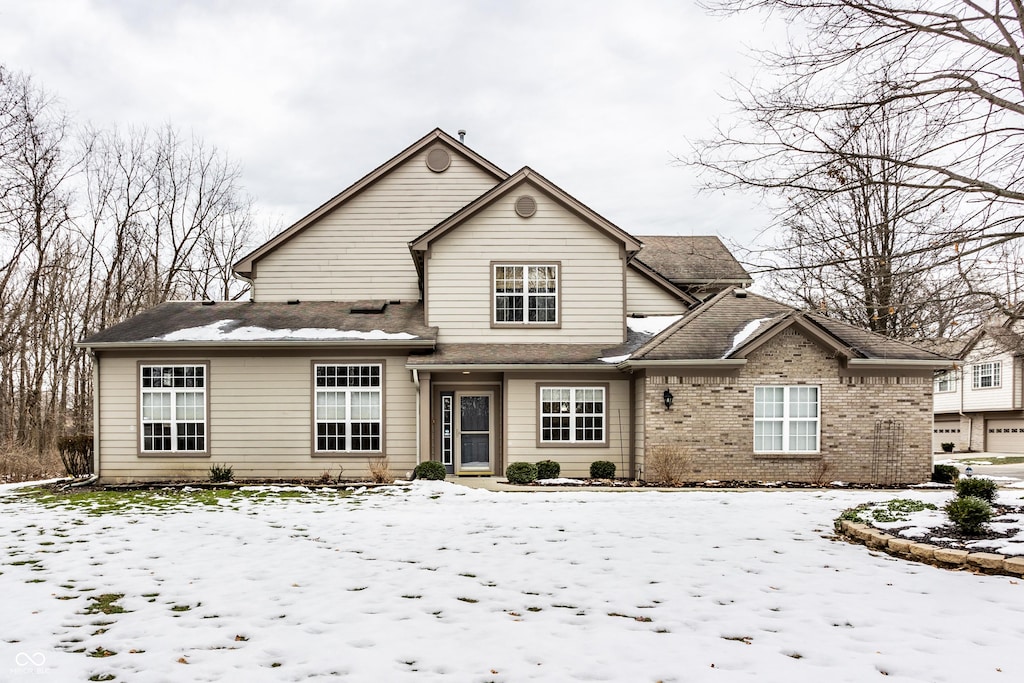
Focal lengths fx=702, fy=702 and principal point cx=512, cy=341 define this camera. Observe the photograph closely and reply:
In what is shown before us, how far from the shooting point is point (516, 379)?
1620 cm

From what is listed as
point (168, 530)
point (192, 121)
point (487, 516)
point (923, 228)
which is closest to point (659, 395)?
point (487, 516)

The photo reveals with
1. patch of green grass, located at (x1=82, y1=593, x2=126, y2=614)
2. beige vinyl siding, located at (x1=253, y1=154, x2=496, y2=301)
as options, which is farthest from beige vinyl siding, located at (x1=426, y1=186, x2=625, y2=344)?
patch of green grass, located at (x1=82, y1=593, x2=126, y2=614)

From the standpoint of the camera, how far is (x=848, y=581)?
6.87 meters

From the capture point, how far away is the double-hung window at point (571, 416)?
1630 cm

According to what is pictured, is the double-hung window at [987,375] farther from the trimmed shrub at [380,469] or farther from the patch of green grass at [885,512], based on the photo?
the trimmed shrub at [380,469]

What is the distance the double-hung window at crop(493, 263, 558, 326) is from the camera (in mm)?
16812

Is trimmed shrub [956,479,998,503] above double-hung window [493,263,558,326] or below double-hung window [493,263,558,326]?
below

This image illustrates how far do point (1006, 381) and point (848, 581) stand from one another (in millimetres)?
31191

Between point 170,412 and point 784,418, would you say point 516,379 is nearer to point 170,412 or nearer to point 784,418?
point 784,418

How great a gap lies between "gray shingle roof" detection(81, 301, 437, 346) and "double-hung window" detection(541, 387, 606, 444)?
3133 mm

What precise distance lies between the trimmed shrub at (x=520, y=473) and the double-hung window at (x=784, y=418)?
5.05m

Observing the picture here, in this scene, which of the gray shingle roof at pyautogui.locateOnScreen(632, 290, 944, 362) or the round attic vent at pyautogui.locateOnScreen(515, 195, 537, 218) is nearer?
the gray shingle roof at pyautogui.locateOnScreen(632, 290, 944, 362)

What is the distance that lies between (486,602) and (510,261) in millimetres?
11320

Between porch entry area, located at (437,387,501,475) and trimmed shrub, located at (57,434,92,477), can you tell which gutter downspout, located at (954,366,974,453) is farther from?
trimmed shrub, located at (57,434,92,477)
